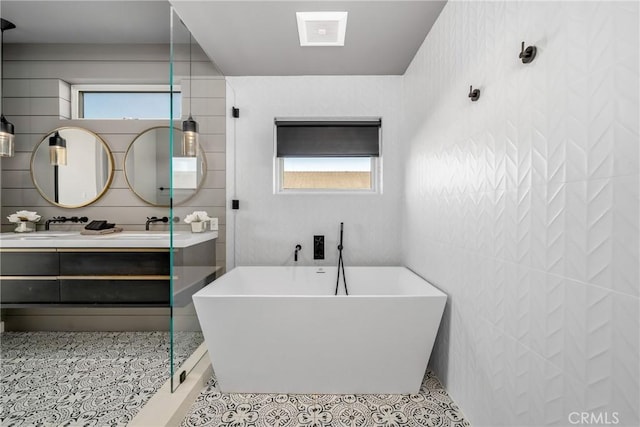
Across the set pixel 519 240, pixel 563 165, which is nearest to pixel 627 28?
pixel 563 165

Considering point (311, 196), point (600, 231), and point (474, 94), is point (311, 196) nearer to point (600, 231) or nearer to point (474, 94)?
point (474, 94)

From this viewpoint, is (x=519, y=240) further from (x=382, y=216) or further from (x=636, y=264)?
(x=382, y=216)

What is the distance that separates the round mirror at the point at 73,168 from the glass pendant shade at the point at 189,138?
1245 millimetres

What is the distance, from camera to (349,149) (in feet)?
10.1

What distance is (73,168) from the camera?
2973mm

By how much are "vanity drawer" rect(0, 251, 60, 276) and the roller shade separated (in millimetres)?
1910

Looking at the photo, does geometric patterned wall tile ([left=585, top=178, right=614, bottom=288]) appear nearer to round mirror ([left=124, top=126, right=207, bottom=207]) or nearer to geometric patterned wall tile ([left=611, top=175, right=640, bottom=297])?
geometric patterned wall tile ([left=611, top=175, right=640, bottom=297])

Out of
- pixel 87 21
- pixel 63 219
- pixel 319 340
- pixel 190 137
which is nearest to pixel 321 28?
pixel 190 137

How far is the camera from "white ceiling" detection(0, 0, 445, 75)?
6.68 ft

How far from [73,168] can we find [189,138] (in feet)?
5.25

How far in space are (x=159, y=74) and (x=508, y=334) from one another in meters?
3.28

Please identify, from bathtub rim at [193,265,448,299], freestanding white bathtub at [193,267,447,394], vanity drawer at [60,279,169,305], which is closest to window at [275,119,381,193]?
bathtub rim at [193,265,448,299]

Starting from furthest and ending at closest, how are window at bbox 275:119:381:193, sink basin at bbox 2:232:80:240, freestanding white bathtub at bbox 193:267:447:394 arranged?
window at bbox 275:119:381:193
sink basin at bbox 2:232:80:240
freestanding white bathtub at bbox 193:267:447:394

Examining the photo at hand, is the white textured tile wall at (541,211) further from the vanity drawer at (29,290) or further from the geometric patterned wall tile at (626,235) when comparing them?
the vanity drawer at (29,290)
